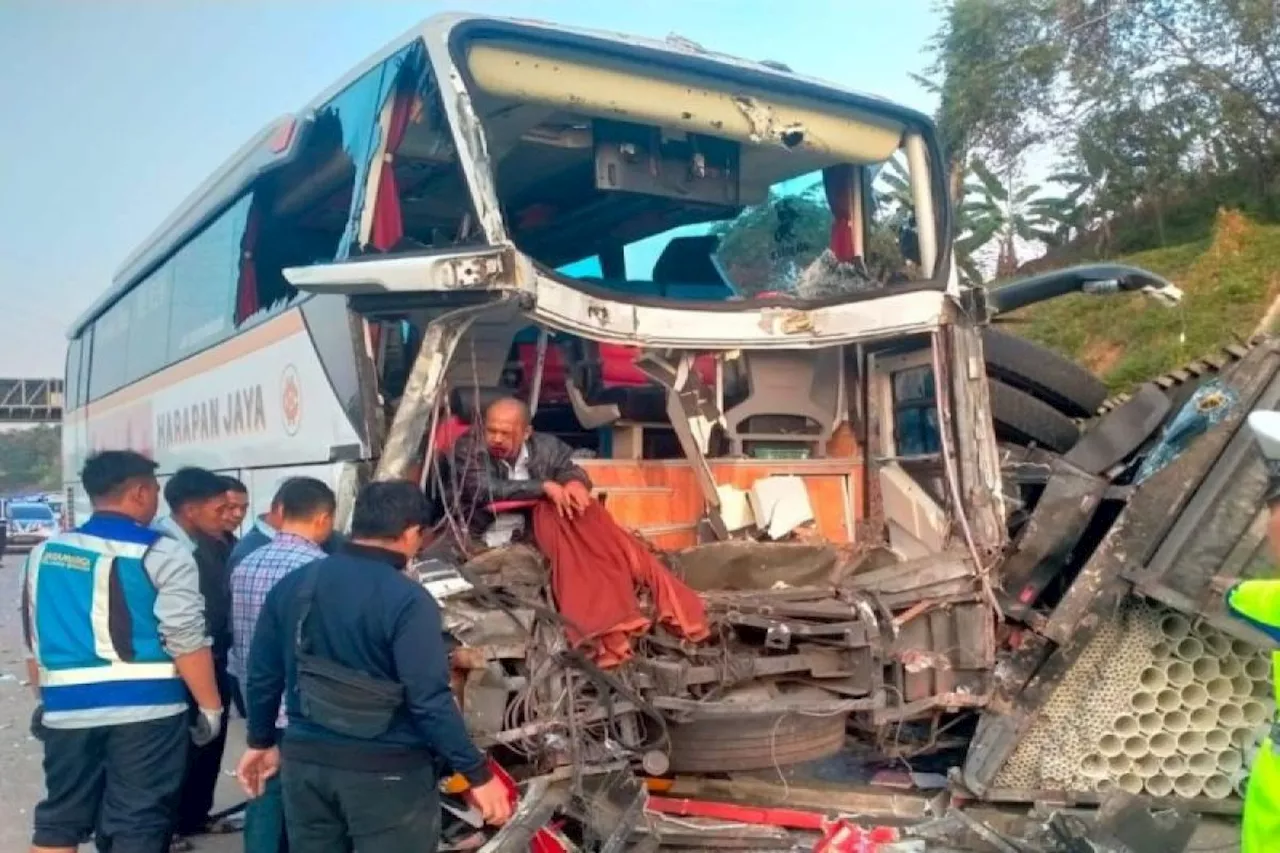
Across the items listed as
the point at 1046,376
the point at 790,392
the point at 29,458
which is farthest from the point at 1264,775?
the point at 29,458

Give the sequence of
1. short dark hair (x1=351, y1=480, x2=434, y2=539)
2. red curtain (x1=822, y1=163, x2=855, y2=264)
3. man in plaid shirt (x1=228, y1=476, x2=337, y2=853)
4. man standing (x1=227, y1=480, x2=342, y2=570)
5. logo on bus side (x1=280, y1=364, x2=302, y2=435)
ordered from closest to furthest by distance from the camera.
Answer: short dark hair (x1=351, y1=480, x2=434, y2=539) < man in plaid shirt (x1=228, y1=476, x2=337, y2=853) < man standing (x1=227, y1=480, x2=342, y2=570) < logo on bus side (x1=280, y1=364, x2=302, y2=435) < red curtain (x1=822, y1=163, x2=855, y2=264)

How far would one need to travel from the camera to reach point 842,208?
5742mm

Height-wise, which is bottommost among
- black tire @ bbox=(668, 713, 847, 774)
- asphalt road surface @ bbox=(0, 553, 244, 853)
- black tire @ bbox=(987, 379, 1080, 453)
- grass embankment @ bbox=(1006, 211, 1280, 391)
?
asphalt road surface @ bbox=(0, 553, 244, 853)

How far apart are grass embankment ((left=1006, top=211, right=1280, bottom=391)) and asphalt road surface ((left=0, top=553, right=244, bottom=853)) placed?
41.4ft

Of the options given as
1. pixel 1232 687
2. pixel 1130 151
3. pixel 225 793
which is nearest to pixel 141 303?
pixel 225 793

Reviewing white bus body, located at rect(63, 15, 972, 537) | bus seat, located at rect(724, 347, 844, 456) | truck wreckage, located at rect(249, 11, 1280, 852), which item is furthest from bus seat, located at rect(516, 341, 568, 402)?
bus seat, located at rect(724, 347, 844, 456)

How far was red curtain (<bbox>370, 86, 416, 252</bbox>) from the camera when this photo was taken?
15.3ft

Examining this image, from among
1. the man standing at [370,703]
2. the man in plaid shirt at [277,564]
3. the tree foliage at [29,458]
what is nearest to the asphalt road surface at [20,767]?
the man in plaid shirt at [277,564]

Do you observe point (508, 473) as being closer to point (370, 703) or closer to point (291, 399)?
point (291, 399)

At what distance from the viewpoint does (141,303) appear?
9.28 metres

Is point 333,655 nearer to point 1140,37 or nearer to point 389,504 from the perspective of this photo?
point 389,504

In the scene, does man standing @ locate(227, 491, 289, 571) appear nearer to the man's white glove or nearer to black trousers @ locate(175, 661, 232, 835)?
black trousers @ locate(175, 661, 232, 835)

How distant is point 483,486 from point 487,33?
176 cm

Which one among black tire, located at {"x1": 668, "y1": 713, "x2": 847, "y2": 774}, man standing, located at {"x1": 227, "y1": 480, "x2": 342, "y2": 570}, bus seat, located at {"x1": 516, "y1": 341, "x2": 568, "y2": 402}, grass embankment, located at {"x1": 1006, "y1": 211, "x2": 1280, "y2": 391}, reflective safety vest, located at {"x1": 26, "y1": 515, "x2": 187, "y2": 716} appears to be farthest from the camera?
grass embankment, located at {"x1": 1006, "y1": 211, "x2": 1280, "y2": 391}
